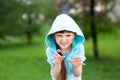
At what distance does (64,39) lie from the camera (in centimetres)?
394

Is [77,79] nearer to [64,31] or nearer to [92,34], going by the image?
[64,31]

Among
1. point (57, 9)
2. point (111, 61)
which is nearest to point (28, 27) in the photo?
point (57, 9)

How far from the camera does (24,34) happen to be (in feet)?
60.5

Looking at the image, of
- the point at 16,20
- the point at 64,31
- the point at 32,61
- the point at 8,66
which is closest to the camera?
the point at 64,31

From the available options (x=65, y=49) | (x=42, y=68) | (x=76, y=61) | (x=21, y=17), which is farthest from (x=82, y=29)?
(x=76, y=61)

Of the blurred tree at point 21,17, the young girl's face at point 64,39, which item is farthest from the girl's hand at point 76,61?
the blurred tree at point 21,17

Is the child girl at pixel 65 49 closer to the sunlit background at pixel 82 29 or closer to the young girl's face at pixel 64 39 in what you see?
the young girl's face at pixel 64 39

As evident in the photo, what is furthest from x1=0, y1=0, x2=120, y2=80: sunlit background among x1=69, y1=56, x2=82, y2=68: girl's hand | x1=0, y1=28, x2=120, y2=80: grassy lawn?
x1=69, y1=56, x2=82, y2=68: girl's hand

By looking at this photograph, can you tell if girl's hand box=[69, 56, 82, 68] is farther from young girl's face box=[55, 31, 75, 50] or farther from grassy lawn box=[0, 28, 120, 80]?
grassy lawn box=[0, 28, 120, 80]

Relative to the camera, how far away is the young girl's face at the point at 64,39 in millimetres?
3934

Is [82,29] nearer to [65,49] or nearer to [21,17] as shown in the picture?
[21,17]

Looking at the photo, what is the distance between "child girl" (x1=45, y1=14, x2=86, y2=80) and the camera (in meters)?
3.86

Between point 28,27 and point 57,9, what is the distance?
6.37m

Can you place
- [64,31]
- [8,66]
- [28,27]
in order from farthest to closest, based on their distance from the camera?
[28,27] < [8,66] < [64,31]
